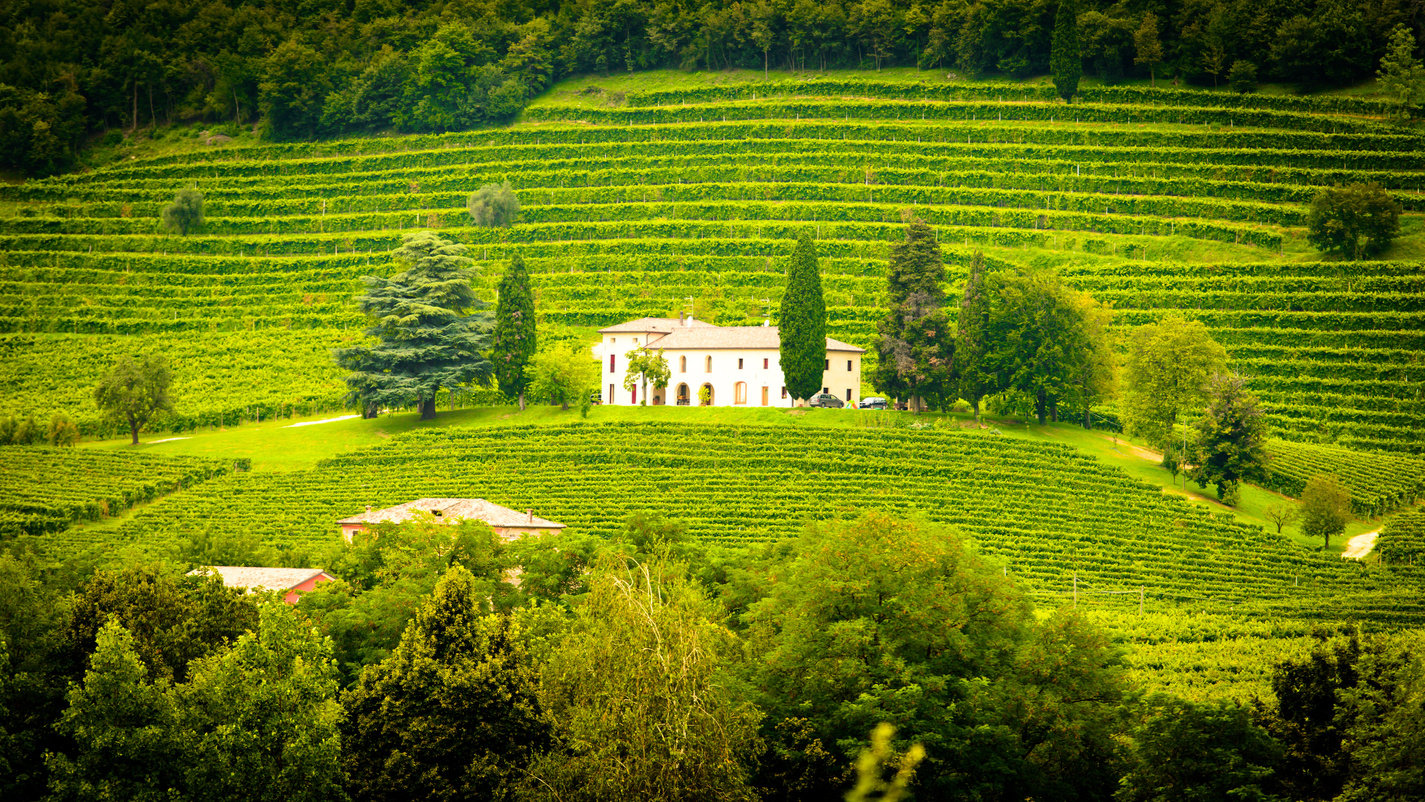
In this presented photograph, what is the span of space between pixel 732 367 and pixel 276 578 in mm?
38074

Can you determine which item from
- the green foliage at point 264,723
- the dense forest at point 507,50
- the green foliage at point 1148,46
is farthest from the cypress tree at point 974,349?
the dense forest at point 507,50

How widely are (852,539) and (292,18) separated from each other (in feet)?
482

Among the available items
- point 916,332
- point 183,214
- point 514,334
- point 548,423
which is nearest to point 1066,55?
point 916,332

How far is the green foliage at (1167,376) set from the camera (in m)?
69.7

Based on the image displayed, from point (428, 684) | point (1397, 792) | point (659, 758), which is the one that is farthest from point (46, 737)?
point (1397, 792)

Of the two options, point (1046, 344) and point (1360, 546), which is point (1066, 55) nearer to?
point (1046, 344)

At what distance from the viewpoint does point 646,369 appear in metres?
78.4

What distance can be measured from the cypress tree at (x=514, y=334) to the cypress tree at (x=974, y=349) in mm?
24739

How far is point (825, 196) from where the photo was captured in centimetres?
11062

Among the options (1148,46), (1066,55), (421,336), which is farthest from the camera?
(1148,46)

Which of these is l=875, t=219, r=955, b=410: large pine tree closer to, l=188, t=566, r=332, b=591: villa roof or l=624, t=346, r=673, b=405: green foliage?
l=624, t=346, r=673, b=405: green foliage

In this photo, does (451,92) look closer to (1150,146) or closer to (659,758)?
(1150,146)

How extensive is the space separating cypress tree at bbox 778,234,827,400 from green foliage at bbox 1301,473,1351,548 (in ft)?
85.2

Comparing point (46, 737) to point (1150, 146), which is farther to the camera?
point (1150, 146)
